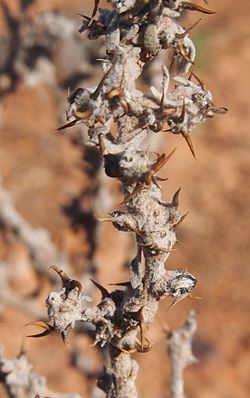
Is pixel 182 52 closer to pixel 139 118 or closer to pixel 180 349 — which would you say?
pixel 139 118

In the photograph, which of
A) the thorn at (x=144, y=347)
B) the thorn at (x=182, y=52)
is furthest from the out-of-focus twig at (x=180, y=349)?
the thorn at (x=182, y=52)

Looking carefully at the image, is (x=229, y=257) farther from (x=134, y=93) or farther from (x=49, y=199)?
(x=134, y=93)

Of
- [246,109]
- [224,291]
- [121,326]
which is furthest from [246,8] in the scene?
[121,326]

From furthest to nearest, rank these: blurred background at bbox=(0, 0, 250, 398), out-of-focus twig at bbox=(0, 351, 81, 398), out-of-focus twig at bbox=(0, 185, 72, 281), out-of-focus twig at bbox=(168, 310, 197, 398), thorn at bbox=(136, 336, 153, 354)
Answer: blurred background at bbox=(0, 0, 250, 398) → out-of-focus twig at bbox=(0, 185, 72, 281) → out-of-focus twig at bbox=(168, 310, 197, 398) → out-of-focus twig at bbox=(0, 351, 81, 398) → thorn at bbox=(136, 336, 153, 354)

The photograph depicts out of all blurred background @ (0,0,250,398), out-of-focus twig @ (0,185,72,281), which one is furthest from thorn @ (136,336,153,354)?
out-of-focus twig @ (0,185,72,281)

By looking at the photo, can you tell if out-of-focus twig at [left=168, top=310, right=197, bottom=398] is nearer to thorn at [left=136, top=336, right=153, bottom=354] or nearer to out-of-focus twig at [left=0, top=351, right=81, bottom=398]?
out-of-focus twig at [left=0, top=351, right=81, bottom=398]


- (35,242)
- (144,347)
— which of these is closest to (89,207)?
Answer: (35,242)
